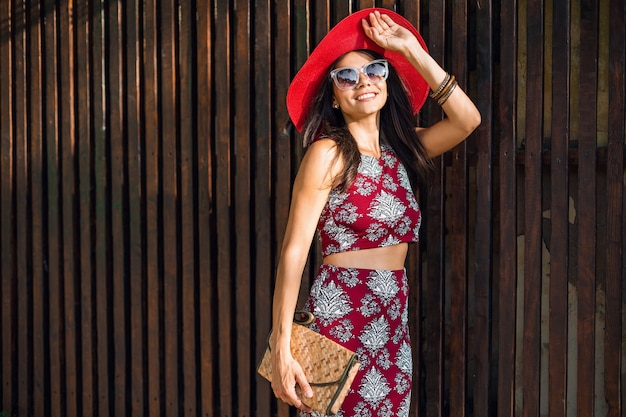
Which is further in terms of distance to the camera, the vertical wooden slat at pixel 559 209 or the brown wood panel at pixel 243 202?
the brown wood panel at pixel 243 202

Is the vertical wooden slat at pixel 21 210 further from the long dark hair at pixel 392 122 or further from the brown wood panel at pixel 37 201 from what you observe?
the long dark hair at pixel 392 122

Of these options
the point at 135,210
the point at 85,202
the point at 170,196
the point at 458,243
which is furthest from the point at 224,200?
the point at 458,243

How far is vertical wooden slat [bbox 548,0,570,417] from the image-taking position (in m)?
3.86

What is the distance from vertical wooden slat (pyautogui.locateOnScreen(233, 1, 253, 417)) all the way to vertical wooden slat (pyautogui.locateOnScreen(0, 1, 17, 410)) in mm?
1928

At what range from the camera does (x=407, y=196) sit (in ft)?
12.0

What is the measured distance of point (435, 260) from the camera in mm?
4203

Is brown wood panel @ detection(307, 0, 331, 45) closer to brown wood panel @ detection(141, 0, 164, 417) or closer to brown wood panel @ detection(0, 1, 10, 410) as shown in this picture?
brown wood panel @ detection(141, 0, 164, 417)

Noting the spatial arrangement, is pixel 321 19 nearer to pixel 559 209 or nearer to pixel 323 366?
pixel 559 209

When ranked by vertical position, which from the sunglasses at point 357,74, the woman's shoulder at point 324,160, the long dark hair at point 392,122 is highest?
the sunglasses at point 357,74

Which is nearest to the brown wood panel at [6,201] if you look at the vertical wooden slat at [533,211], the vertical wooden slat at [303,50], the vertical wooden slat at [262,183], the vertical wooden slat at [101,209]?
the vertical wooden slat at [101,209]

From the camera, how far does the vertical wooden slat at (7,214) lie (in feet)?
19.4

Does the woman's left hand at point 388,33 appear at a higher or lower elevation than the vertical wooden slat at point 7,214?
higher

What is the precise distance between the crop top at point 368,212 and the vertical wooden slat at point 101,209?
2.31m

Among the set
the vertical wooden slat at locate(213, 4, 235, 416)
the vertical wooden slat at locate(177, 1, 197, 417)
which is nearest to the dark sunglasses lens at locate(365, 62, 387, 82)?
the vertical wooden slat at locate(213, 4, 235, 416)
